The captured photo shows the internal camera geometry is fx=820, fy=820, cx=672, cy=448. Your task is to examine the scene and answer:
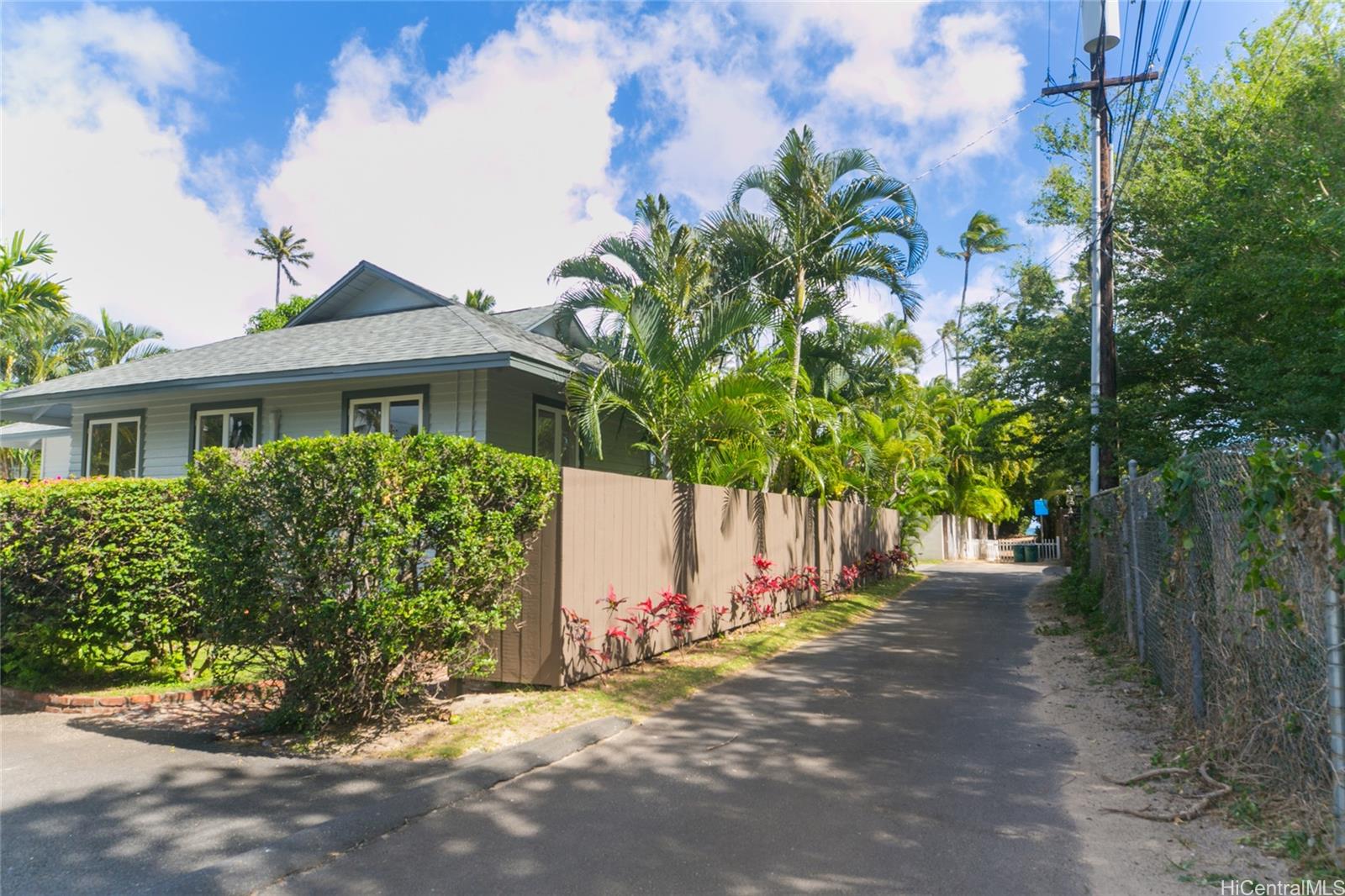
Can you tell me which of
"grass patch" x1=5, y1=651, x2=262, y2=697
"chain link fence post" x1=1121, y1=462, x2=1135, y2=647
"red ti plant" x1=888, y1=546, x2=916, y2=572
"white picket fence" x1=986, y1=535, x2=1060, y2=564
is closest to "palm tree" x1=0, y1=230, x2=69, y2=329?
"grass patch" x1=5, y1=651, x2=262, y2=697

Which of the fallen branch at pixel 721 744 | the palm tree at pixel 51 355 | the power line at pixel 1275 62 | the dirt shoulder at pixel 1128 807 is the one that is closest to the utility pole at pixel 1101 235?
the power line at pixel 1275 62

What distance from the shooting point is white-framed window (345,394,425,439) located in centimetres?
1241

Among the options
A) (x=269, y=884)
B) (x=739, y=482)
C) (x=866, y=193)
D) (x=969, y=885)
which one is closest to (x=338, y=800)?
(x=269, y=884)

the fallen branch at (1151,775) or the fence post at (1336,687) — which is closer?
the fence post at (1336,687)

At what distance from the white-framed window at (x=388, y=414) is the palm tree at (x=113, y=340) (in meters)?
34.2

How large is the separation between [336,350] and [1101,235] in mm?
13878

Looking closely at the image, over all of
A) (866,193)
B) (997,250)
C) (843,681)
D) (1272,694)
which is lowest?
(843,681)

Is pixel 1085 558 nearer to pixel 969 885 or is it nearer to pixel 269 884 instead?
pixel 969 885

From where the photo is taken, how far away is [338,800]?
480 cm

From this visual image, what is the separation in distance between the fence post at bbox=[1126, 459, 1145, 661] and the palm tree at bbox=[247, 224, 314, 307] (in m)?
55.2

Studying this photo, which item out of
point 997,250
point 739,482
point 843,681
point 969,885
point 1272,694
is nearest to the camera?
point 969,885

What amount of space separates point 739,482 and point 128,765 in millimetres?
9786

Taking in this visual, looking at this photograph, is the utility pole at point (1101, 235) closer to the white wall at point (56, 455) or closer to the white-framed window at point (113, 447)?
the white-framed window at point (113, 447)

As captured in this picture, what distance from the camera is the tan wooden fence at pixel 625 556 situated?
24.3 feet
